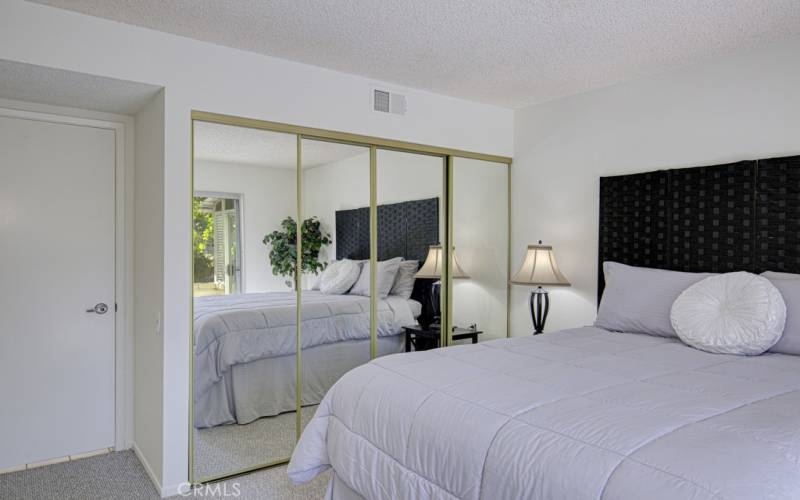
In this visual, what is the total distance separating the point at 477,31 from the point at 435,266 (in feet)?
5.76

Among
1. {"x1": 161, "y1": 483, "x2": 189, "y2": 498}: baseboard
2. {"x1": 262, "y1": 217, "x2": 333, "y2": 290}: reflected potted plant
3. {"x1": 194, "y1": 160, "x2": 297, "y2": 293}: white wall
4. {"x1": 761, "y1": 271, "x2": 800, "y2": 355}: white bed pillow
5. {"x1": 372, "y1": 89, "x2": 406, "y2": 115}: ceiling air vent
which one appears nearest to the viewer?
{"x1": 761, "y1": 271, "x2": 800, "y2": 355}: white bed pillow

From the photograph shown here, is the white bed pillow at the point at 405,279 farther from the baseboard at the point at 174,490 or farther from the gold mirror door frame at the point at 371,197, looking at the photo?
the baseboard at the point at 174,490

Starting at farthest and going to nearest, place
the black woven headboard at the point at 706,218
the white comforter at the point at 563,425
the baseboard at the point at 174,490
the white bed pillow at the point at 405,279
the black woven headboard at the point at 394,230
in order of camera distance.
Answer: the white bed pillow at the point at 405,279, the black woven headboard at the point at 394,230, the black woven headboard at the point at 706,218, the baseboard at the point at 174,490, the white comforter at the point at 563,425

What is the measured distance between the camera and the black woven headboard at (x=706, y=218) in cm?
287

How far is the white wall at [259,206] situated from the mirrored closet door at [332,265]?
12cm

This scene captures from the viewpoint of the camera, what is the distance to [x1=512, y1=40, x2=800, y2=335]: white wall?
9.67 ft

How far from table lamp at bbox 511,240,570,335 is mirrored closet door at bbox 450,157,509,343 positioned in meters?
0.35

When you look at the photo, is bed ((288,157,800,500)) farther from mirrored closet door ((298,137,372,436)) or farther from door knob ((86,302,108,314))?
door knob ((86,302,108,314))

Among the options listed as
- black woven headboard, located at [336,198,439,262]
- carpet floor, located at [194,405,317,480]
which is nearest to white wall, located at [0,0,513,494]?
carpet floor, located at [194,405,317,480]

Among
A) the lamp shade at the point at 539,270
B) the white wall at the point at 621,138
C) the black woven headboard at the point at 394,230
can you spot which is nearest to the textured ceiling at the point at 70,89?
the black woven headboard at the point at 394,230

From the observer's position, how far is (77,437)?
3307 mm

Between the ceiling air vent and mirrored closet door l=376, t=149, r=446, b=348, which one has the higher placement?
the ceiling air vent

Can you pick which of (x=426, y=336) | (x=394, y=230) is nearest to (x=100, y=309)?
(x=394, y=230)

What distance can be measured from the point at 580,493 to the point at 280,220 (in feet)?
7.77
